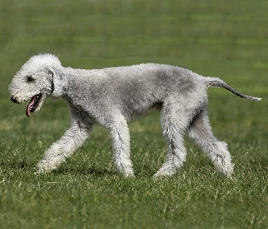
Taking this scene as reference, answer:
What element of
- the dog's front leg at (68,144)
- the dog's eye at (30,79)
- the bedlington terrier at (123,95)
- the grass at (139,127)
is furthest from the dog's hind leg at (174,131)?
the dog's eye at (30,79)

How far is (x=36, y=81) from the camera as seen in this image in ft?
28.6

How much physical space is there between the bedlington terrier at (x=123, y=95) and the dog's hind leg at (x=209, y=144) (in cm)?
1

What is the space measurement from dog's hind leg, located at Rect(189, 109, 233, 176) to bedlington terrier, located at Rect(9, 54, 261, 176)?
0.04 ft

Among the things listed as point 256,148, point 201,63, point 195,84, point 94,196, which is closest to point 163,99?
point 195,84

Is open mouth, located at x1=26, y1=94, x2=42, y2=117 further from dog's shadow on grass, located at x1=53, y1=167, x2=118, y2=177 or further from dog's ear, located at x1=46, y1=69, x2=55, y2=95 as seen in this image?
dog's shadow on grass, located at x1=53, y1=167, x2=118, y2=177

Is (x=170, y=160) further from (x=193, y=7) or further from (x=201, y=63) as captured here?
(x=193, y=7)

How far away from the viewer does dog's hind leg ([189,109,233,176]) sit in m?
9.01

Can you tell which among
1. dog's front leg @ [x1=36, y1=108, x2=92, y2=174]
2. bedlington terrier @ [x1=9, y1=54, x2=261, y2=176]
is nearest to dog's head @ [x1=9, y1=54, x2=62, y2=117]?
bedlington terrier @ [x1=9, y1=54, x2=261, y2=176]

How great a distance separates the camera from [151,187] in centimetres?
786

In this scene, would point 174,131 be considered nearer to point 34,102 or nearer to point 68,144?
point 68,144

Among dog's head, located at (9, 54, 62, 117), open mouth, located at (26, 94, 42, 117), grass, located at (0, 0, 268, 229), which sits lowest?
grass, located at (0, 0, 268, 229)

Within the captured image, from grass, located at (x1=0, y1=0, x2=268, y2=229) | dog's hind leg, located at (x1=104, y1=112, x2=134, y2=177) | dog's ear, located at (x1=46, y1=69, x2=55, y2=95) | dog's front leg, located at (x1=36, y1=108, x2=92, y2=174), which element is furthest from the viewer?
dog's front leg, located at (x1=36, y1=108, x2=92, y2=174)

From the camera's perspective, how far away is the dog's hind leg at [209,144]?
9008 millimetres

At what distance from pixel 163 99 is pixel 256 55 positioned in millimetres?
17461
